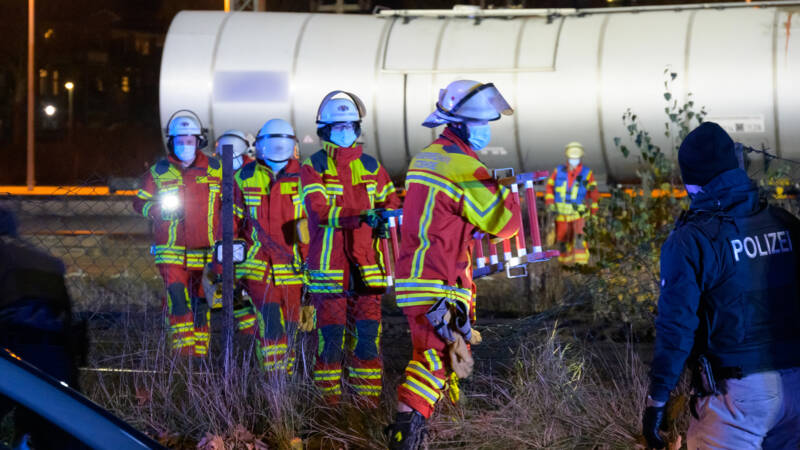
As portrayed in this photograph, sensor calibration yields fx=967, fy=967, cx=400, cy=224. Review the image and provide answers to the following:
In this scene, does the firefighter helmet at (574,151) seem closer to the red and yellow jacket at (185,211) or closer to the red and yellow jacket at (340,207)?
the red and yellow jacket at (185,211)

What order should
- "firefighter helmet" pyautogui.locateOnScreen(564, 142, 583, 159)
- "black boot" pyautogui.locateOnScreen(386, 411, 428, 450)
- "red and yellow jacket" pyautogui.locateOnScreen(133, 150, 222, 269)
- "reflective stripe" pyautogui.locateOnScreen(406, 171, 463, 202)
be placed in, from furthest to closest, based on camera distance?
"firefighter helmet" pyautogui.locateOnScreen(564, 142, 583, 159)
"red and yellow jacket" pyautogui.locateOnScreen(133, 150, 222, 269)
"reflective stripe" pyautogui.locateOnScreen(406, 171, 463, 202)
"black boot" pyautogui.locateOnScreen(386, 411, 428, 450)

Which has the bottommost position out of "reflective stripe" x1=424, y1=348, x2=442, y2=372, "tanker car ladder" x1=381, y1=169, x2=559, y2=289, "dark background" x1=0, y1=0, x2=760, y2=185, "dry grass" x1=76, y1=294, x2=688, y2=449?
"dry grass" x1=76, y1=294, x2=688, y2=449

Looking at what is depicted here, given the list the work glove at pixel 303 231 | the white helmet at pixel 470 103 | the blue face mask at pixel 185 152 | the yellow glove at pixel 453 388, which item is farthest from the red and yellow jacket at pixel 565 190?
the white helmet at pixel 470 103

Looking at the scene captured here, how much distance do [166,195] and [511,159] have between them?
6485 mm

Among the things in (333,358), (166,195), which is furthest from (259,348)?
(166,195)

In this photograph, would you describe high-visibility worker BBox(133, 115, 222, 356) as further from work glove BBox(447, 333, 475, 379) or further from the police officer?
the police officer

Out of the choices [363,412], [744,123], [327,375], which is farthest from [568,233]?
[363,412]

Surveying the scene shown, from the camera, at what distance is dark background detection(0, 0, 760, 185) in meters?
28.7

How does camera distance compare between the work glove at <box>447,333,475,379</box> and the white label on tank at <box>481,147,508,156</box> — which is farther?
the white label on tank at <box>481,147,508,156</box>

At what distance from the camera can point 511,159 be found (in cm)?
1262

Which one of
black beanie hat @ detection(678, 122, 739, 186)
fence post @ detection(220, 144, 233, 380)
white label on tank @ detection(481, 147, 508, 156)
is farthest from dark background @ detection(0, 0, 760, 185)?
black beanie hat @ detection(678, 122, 739, 186)

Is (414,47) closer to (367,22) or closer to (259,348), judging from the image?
(367,22)

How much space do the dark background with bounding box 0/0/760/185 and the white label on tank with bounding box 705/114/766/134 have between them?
53.1ft

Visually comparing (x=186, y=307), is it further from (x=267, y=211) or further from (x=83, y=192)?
(x=83, y=192)
